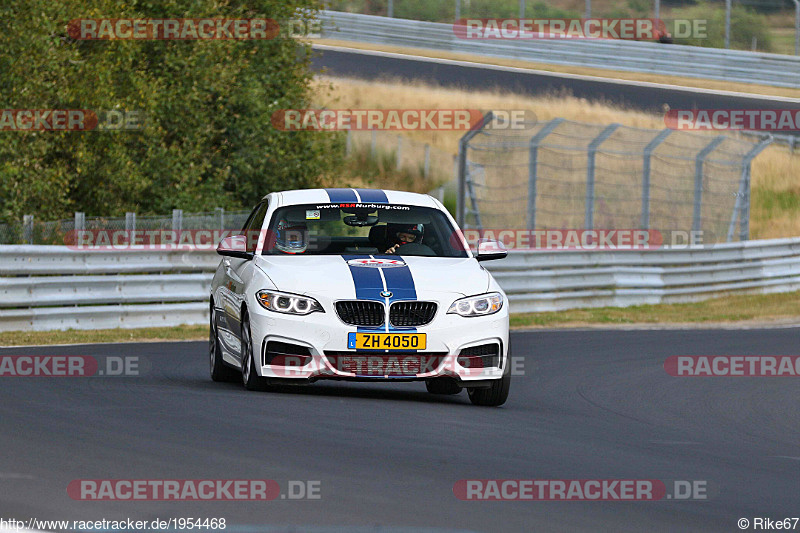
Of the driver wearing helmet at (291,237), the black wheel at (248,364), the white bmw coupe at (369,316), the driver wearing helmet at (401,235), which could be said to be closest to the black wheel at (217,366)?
the white bmw coupe at (369,316)

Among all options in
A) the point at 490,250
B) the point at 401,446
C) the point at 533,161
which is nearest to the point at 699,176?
the point at 533,161

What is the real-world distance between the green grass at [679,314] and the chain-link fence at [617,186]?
156cm

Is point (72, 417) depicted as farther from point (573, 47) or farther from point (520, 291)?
point (573, 47)

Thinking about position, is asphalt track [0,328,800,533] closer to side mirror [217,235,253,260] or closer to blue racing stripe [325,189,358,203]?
side mirror [217,235,253,260]

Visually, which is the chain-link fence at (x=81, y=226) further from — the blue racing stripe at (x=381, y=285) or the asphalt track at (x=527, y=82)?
the asphalt track at (x=527, y=82)

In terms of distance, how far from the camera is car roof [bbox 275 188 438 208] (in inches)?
437

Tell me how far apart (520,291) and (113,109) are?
8886 millimetres

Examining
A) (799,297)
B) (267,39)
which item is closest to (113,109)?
(267,39)

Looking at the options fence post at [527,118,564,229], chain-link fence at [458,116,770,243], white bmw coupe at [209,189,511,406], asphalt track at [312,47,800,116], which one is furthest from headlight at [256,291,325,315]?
asphalt track at [312,47,800,116]

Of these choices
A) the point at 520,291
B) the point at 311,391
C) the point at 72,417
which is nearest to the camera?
the point at 72,417

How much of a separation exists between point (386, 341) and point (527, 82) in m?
37.3

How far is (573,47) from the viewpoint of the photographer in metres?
45.6

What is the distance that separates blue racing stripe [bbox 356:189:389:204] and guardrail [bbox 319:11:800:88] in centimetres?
2764

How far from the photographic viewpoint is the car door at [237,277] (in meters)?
10.6
